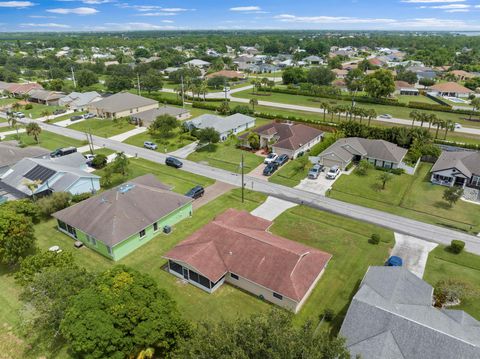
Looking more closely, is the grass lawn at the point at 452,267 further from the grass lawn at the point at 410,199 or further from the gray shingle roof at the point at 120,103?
the gray shingle roof at the point at 120,103

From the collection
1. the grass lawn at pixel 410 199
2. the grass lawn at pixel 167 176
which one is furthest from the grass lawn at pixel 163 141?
the grass lawn at pixel 410 199

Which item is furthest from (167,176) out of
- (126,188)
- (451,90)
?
(451,90)

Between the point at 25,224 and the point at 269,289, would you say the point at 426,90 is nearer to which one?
the point at 269,289

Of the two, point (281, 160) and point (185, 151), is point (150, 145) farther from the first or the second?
point (281, 160)

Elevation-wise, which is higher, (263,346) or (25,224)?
(263,346)

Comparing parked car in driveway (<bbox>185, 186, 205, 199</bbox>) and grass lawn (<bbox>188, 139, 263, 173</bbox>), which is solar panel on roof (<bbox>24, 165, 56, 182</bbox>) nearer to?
parked car in driveway (<bbox>185, 186, 205, 199</bbox>)

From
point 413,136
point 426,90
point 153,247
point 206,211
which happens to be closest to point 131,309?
point 153,247
